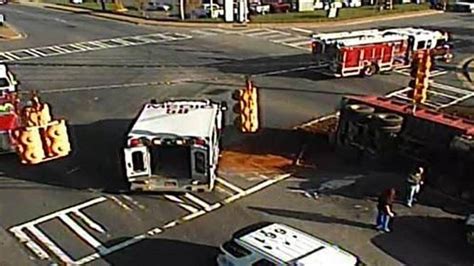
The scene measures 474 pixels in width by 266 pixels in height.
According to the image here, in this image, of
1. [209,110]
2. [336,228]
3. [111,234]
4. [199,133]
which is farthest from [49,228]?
[336,228]

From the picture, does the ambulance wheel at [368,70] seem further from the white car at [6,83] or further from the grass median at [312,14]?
the grass median at [312,14]

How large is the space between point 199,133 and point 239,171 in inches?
128

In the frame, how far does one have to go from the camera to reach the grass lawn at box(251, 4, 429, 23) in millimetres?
56469

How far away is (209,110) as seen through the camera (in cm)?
2180

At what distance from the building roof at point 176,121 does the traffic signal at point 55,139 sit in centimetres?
512

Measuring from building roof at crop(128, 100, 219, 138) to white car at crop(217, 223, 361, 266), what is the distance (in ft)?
16.3

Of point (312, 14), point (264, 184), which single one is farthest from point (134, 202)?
point (312, 14)

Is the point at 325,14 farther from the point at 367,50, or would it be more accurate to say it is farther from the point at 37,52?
the point at 37,52

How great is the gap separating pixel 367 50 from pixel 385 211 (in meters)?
19.3

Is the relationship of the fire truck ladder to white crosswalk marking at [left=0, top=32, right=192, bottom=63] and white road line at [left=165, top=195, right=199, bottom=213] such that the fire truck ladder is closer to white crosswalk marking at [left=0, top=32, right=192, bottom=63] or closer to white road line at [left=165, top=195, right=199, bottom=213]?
white road line at [left=165, top=195, right=199, bottom=213]

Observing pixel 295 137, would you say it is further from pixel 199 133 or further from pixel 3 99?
pixel 3 99

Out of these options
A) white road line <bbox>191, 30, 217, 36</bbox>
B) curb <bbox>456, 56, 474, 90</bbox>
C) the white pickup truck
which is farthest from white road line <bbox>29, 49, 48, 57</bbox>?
curb <bbox>456, 56, 474, 90</bbox>

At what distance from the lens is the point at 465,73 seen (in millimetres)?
37469

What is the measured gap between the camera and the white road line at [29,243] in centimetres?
1708
